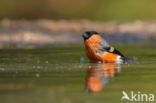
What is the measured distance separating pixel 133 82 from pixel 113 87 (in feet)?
1.82

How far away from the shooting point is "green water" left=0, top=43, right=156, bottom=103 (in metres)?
6.11

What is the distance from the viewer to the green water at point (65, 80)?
20.0 ft

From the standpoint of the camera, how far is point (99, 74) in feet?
26.3

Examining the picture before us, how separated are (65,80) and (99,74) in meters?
0.69

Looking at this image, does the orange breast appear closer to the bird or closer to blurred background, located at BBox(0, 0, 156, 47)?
the bird

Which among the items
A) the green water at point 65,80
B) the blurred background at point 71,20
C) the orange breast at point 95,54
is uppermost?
the blurred background at point 71,20

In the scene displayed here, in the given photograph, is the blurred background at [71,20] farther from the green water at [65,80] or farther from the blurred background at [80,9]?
the green water at [65,80]

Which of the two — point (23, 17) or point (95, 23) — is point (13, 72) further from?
point (23, 17)

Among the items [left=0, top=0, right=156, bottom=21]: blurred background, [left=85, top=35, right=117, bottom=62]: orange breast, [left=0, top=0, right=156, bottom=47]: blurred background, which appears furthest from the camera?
[left=0, top=0, right=156, bottom=21]: blurred background

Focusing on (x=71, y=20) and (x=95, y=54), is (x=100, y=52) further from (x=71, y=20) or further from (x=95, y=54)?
(x=71, y=20)

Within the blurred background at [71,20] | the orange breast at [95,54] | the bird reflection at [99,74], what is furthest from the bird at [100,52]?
the blurred background at [71,20]

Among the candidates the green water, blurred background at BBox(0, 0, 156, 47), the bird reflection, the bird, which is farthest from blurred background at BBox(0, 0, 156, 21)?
the bird reflection

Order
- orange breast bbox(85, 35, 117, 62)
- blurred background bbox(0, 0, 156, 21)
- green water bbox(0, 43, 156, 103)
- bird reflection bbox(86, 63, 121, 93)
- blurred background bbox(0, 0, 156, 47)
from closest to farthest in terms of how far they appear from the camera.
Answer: green water bbox(0, 43, 156, 103), bird reflection bbox(86, 63, 121, 93), orange breast bbox(85, 35, 117, 62), blurred background bbox(0, 0, 156, 47), blurred background bbox(0, 0, 156, 21)

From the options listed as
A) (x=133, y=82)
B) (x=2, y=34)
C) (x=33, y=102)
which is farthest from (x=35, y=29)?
(x=33, y=102)
